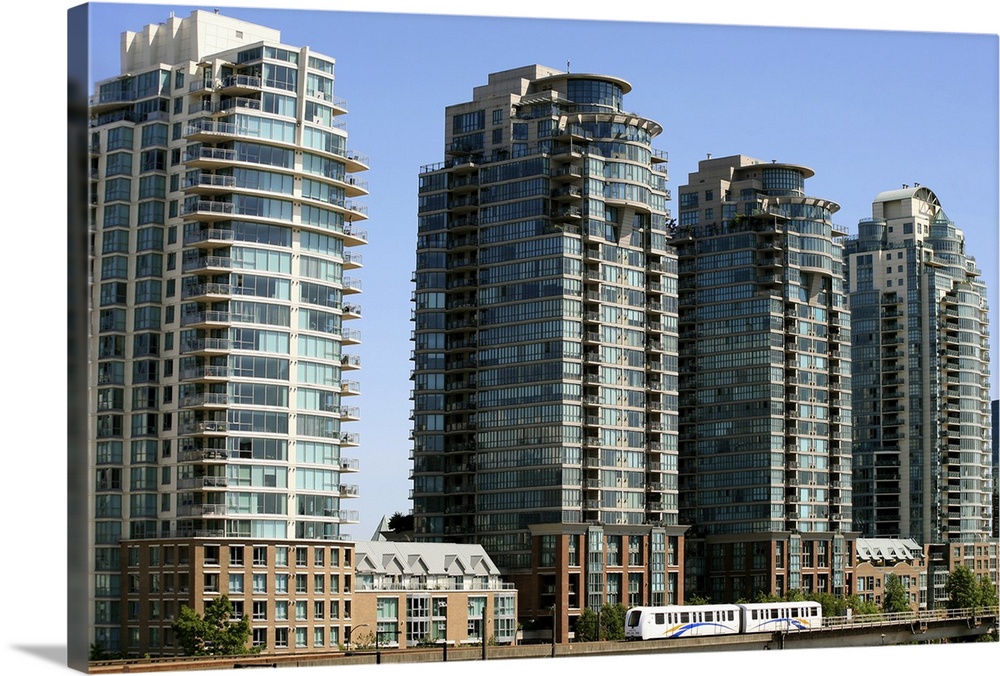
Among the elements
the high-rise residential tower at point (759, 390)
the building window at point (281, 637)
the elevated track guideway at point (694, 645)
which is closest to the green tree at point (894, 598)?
the high-rise residential tower at point (759, 390)

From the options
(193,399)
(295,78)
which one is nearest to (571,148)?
(295,78)

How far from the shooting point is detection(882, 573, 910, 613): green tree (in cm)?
15250

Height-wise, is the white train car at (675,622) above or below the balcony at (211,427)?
below

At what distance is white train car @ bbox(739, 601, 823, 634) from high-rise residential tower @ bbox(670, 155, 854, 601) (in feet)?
60.3

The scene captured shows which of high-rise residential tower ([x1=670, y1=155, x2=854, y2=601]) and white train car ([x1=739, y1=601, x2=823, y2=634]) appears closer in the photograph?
white train car ([x1=739, y1=601, x2=823, y2=634])

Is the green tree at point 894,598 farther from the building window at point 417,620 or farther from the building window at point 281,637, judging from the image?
the building window at point 281,637

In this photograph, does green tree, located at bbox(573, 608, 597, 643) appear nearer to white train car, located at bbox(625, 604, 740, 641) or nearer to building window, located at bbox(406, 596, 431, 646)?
white train car, located at bbox(625, 604, 740, 641)

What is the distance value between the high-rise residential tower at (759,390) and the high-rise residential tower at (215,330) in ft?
194

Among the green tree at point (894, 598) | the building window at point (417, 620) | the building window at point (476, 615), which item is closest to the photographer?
the building window at point (417, 620)

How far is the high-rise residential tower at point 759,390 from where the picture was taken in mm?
147375

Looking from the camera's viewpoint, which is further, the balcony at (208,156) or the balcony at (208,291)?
the balcony at (208,156)

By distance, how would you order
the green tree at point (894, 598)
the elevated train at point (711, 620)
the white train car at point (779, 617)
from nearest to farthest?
the elevated train at point (711, 620) < the white train car at point (779, 617) < the green tree at point (894, 598)

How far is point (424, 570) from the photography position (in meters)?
112

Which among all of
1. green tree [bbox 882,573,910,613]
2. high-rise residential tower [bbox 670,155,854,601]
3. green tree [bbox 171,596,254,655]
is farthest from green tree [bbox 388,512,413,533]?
green tree [bbox 171,596,254,655]
